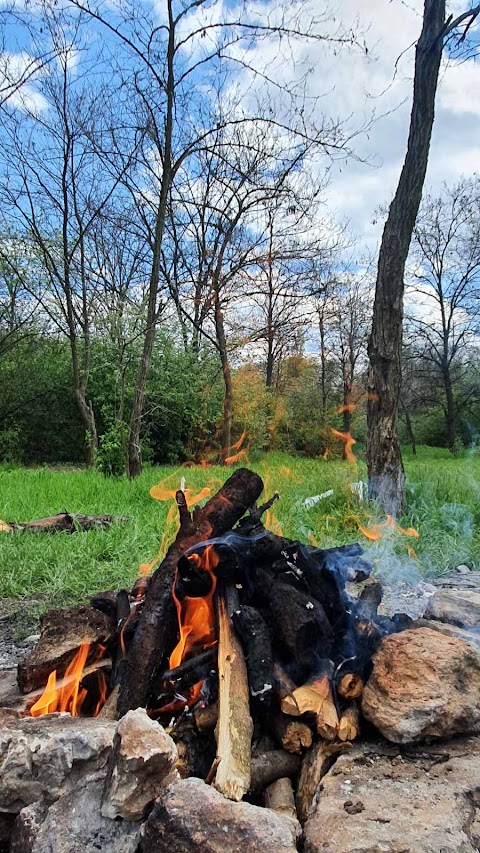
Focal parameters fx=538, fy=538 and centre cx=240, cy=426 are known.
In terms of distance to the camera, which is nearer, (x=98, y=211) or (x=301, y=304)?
(x=98, y=211)

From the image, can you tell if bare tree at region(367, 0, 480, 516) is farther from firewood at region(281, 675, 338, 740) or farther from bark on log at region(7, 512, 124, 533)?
firewood at region(281, 675, 338, 740)

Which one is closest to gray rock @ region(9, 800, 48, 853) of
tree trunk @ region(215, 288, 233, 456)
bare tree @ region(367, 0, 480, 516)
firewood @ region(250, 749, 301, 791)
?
firewood @ region(250, 749, 301, 791)

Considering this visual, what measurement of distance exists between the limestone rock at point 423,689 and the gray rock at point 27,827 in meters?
0.96

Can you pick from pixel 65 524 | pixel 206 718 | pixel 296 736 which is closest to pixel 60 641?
pixel 206 718

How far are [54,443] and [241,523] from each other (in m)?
13.1

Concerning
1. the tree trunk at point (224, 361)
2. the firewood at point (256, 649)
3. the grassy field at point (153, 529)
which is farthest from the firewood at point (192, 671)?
the tree trunk at point (224, 361)

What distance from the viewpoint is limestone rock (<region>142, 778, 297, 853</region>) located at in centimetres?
117

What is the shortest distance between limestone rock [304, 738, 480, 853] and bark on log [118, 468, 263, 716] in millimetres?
671

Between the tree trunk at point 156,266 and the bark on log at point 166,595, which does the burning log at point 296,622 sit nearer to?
the bark on log at point 166,595

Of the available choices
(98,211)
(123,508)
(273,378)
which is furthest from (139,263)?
(123,508)

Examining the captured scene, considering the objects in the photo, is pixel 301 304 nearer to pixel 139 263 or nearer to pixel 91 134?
pixel 139 263

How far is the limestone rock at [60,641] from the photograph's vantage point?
198 cm

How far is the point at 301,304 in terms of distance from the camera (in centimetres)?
1491

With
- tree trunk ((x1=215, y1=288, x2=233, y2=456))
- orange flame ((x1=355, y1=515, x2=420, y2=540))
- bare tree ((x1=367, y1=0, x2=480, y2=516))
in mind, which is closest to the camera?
orange flame ((x1=355, y1=515, x2=420, y2=540))
